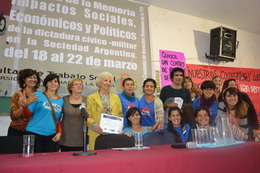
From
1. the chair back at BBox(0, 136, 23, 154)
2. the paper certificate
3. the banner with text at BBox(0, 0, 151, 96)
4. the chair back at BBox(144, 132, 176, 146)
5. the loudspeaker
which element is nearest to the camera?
the chair back at BBox(0, 136, 23, 154)

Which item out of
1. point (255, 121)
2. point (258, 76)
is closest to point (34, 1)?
point (255, 121)

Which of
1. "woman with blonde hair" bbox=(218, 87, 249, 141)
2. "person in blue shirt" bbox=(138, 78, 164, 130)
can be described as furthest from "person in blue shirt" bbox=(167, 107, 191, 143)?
"woman with blonde hair" bbox=(218, 87, 249, 141)

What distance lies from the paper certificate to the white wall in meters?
1.96

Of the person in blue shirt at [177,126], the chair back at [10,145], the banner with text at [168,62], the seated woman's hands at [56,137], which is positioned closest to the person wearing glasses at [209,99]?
the person in blue shirt at [177,126]

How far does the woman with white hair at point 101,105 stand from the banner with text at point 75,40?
0.60m

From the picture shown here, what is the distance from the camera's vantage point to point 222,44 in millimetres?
4465

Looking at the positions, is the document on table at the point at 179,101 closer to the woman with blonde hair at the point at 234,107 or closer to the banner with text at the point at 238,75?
the woman with blonde hair at the point at 234,107

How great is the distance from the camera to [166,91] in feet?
10.3

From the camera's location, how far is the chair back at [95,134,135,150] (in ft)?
6.07

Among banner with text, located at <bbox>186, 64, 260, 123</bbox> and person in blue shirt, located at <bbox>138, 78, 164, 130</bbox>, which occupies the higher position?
banner with text, located at <bbox>186, 64, 260, 123</bbox>

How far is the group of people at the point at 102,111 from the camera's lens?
2.24m

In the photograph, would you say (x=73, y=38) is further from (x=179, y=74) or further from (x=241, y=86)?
(x=241, y=86)

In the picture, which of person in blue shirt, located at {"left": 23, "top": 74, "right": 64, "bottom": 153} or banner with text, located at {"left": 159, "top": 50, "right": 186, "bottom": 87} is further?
banner with text, located at {"left": 159, "top": 50, "right": 186, "bottom": 87}

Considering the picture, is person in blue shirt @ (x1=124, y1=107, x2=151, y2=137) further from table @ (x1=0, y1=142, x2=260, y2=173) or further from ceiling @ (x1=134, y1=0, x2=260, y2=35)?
ceiling @ (x1=134, y1=0, x2=260, y2=35)
